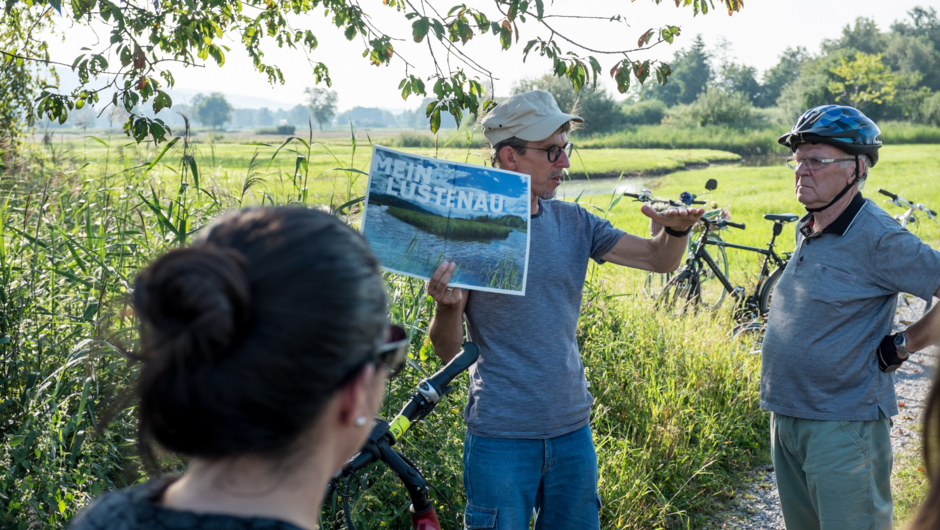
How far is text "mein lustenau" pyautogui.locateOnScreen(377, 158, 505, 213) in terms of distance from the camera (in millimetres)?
2250

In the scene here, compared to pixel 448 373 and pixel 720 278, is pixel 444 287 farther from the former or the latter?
pixel 720 278

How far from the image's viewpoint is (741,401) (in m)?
5.25

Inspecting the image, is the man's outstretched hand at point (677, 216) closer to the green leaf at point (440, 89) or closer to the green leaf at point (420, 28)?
the green leaf at point (420, 28)

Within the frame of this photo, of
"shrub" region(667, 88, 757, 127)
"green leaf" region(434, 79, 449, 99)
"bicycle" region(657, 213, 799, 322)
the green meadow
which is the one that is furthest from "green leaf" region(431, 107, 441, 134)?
"shrub" region(667, 88, 757, 127)

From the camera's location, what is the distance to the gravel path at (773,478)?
166 inches

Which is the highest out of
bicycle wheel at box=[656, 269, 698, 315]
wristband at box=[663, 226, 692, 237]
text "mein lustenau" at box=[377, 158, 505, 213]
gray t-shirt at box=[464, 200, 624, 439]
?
text "mein lustenau" at box=[377, 158, 505, 213]

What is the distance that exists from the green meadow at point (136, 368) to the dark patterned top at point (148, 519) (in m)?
1.32

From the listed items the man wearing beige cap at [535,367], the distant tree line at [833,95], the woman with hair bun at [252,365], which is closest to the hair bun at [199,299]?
the woman with hair bun at [252,365]

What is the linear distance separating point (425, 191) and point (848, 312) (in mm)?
1719

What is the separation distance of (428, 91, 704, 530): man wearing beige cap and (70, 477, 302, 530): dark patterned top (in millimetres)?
1389

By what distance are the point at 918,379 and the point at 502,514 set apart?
612 cm

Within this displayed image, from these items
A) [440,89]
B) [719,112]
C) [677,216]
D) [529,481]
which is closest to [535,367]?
[529,481]

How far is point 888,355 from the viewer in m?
2.70

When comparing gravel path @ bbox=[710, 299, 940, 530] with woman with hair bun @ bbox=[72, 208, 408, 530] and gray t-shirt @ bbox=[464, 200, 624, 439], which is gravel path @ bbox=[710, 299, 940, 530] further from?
woman with hair bun @ bbox=[72, 208, 408, 530]
